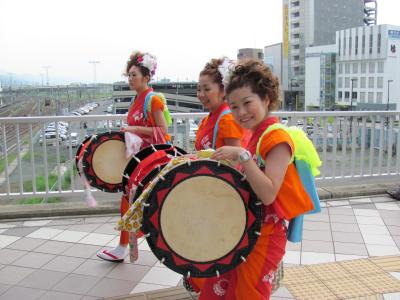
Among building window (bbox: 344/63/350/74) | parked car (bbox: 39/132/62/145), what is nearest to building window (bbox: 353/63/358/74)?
building window (bbox: 344/63/350/74)

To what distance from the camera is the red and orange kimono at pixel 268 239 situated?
1.69 m

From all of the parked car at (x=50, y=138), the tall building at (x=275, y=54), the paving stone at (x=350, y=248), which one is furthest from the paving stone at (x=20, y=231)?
the tall building at (x=275, y=54)

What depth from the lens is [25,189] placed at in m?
5.05

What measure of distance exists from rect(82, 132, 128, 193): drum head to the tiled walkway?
0.77m

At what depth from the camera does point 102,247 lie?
3.83 meters

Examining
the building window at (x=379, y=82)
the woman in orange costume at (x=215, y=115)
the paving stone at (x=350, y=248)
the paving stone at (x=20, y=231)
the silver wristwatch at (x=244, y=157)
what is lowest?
the paving stone at (x=350, y=248)

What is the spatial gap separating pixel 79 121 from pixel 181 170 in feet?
12.0

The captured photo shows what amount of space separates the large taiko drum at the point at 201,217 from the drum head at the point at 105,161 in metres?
1.34

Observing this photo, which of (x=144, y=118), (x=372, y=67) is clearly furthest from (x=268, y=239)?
(x=372, y=67)

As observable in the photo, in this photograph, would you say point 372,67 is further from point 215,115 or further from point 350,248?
point 215,115

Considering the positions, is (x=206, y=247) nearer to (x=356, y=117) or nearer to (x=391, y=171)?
(x=356, y=117)

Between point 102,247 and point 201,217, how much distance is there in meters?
2.43

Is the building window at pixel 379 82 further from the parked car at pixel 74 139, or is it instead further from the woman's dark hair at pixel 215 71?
the woman's dark hair at pixel 215 71

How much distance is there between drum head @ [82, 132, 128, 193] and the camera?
290cm
